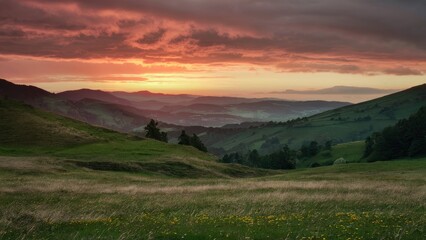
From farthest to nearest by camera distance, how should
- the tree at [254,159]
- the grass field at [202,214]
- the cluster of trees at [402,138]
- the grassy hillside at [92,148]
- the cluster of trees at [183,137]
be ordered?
the tree at [254,159] → the cluster of trees at [183,137] → the cluster of trees at [402,138] → the grassy hillside at [92,148] → the grass field at [202,214]

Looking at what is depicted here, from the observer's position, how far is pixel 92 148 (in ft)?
287

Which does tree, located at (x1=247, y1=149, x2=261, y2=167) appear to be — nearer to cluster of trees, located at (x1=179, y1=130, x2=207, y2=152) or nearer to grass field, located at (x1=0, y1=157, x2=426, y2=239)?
cluster of trees, located at (x1=179, y1=130, x2=207, y2=152)

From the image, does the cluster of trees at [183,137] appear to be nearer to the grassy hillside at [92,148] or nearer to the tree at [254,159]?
the grassy hillside at [92,148]

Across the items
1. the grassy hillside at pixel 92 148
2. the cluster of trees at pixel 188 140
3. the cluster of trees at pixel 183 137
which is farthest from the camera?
the cluster of trees at pixel 183 137

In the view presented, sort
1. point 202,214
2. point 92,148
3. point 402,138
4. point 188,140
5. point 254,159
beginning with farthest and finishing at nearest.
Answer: point 254,159 < point 188,140 < point 402,138 < point 92,148 < point 202,214

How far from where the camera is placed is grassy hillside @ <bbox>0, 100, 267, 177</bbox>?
65056 millimetres

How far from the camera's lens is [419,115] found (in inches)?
4734

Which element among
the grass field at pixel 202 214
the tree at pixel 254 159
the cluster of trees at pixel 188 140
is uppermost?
the grass field at pixel 202 214

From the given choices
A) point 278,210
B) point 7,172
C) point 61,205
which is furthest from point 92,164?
point 278,210

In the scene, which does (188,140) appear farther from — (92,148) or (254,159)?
(254,159)

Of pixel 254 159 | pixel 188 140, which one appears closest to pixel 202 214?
pixel 188 140

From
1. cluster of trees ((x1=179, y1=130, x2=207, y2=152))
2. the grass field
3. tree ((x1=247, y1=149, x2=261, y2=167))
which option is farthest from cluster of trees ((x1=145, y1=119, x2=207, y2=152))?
the grass field

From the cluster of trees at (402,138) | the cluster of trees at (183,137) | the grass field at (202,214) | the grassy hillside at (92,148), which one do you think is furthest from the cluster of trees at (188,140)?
the grass field at (202,214)

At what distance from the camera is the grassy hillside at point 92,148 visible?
65.1m
